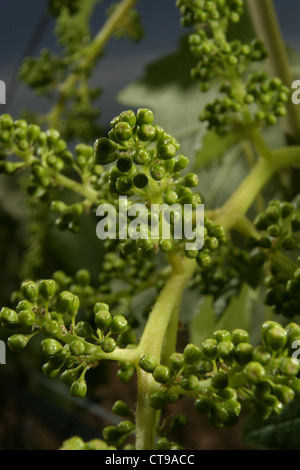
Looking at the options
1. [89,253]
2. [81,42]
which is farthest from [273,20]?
[89,253]

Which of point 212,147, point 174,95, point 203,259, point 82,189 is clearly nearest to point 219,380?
point 203,259

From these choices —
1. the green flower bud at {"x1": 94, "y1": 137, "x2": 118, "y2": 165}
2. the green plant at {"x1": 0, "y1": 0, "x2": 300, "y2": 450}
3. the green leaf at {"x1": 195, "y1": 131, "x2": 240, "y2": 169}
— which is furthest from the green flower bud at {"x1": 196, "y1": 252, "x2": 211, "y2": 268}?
the green leaf at {"x1": 195, "y1": 131, "x2": 240, "y2": 169}

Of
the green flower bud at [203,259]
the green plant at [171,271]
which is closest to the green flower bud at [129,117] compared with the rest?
the green plant at [171,271]

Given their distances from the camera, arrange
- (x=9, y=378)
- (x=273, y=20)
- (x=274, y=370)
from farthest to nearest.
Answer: (x=9, y=378) < (x=273, y=20) < (x=274, y=370)

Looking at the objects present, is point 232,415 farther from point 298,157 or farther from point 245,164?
point 245,164

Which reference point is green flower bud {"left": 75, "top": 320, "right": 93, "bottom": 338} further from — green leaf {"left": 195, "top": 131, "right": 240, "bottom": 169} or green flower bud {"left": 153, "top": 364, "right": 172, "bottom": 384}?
green leaf {"left": 195, "top": 131, "right": 240, "bottom": 169}

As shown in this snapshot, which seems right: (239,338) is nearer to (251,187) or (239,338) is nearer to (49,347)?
(49,347)
